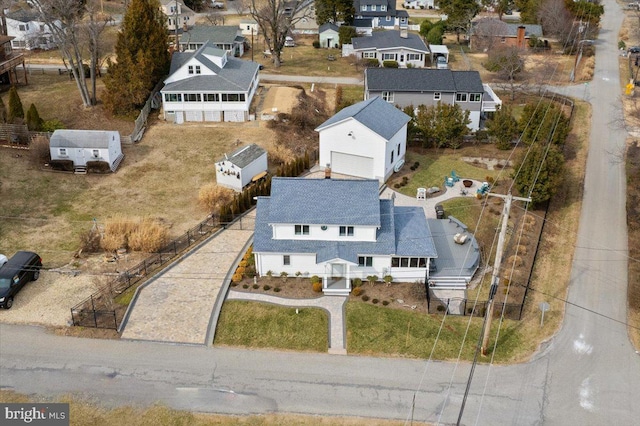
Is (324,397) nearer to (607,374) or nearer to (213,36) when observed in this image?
(607,374)

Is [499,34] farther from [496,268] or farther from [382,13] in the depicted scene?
[496,268]

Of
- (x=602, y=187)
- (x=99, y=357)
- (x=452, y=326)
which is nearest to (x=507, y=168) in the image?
(x=602, y=187)

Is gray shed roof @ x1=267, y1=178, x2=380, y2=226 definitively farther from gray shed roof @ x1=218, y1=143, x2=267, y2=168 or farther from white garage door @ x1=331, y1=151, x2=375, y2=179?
white garage door @ x1=331, y1=151, x2=375, y2=179

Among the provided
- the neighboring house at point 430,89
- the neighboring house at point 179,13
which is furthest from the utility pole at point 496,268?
the neighboring house at point 179,13

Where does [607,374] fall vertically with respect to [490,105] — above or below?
below

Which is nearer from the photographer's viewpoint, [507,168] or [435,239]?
[435,239]

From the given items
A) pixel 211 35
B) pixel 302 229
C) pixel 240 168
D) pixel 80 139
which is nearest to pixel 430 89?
pixel 240 168

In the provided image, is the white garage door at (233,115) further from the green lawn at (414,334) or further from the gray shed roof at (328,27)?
the gray shed roof at (328,27)
